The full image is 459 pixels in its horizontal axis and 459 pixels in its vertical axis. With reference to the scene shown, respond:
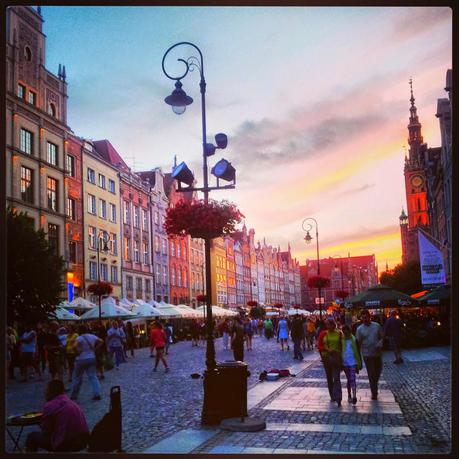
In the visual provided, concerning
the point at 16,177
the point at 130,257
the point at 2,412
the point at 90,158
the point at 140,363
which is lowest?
the point at 140,363

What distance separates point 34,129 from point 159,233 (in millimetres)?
27228

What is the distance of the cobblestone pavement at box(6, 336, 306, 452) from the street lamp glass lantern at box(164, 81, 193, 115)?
5.91m

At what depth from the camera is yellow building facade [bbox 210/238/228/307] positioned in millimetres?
83938

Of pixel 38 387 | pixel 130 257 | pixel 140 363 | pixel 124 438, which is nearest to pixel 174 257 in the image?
pixel 130 257

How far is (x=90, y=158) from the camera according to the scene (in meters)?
44.2

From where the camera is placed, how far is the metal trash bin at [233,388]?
10.1 m

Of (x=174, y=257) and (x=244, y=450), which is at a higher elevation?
(x=174, y=257)

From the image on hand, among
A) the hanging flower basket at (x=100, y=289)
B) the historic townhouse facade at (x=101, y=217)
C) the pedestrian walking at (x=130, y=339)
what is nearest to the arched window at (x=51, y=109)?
the historic townhouse facade at (x=101, y=217)

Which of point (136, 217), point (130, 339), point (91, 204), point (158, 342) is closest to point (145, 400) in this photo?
point (158, 342)

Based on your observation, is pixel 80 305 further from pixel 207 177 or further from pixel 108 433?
pixel 108 433

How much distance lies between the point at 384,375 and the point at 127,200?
38635mm

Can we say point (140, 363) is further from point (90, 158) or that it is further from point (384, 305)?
point (90, 158)

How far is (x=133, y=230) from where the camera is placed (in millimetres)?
54094

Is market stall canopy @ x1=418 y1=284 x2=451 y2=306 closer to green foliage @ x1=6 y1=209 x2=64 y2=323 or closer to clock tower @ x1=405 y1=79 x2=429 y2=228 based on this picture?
green foliage @ x1=6 y1=209 x2=64 y2=323
